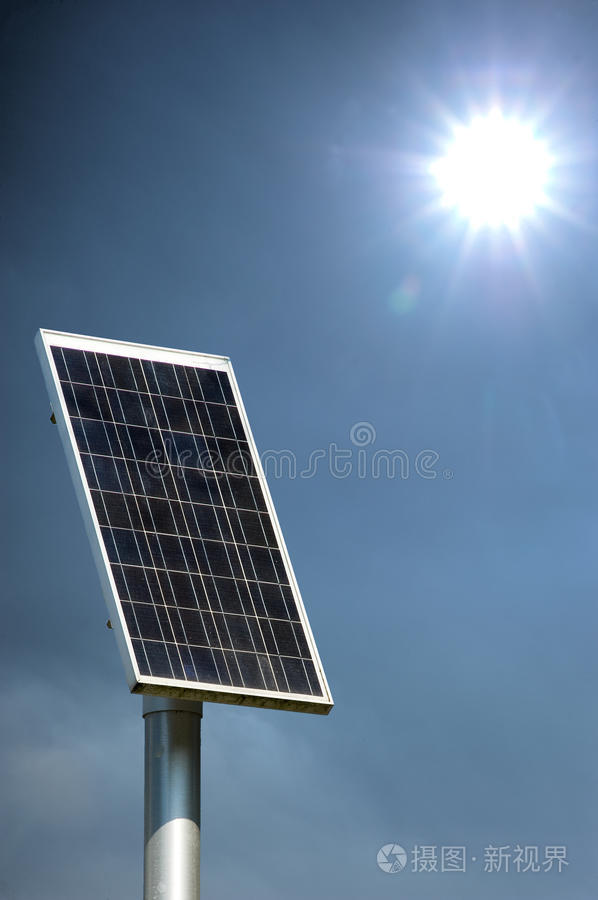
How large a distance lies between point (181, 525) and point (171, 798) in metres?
6.02

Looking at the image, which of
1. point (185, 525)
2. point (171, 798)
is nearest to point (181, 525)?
point (185, 525)

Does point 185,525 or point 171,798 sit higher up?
point 185,525

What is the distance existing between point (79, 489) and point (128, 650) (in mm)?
4300

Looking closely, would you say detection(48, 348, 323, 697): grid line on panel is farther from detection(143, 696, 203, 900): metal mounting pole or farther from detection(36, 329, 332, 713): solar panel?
detection(143, 696, 203, 900): metal mounting pole

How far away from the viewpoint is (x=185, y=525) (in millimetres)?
27188

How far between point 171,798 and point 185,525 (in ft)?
19.8

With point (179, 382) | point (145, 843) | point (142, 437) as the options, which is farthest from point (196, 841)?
point (179, 382)

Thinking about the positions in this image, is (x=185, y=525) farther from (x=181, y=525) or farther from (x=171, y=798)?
(x=171, y=798)

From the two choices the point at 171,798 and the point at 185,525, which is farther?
the point at 185,525

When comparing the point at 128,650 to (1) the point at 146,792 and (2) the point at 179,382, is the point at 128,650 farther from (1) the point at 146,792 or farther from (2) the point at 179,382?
(2) the point at 179,382

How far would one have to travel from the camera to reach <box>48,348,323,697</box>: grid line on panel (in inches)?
984

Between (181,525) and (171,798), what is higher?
(181,525)

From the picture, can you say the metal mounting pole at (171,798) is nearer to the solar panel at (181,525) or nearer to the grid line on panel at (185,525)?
the solar panel at (181,525)

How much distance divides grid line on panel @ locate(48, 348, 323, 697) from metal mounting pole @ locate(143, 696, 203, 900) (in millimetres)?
1436
